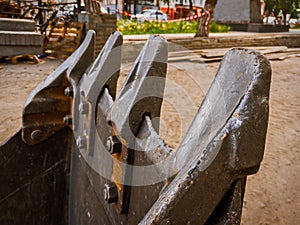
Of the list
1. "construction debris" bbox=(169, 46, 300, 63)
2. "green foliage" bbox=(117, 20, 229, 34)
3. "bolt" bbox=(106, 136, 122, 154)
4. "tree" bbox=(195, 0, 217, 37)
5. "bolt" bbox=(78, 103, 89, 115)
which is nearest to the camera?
"bolt" bbox=(106, 136, 122, 154)

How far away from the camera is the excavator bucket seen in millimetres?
632

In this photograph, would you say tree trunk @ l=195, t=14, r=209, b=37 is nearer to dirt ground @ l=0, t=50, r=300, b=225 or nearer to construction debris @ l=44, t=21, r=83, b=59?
dirt ground @ l=0, t=50, r=300, b=225

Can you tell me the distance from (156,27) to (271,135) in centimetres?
971

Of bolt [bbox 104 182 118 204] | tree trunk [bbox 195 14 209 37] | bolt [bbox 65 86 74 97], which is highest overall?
tree trunk [bbox 195 14 209 37]

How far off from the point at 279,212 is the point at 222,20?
47.7ft

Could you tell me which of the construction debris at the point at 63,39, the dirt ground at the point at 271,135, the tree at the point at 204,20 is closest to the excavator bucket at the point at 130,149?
the dirt ground at the point at 271,135

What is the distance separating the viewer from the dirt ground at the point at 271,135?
7.13 ft

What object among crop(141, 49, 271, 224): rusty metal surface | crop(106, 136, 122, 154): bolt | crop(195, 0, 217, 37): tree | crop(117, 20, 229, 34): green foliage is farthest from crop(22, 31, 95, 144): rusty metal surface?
crop(117, 20, 229, 34): green foliage

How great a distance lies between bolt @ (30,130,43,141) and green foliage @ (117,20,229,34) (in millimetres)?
10038

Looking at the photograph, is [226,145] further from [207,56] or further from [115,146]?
[207,56]

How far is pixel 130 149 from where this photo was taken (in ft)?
3.33

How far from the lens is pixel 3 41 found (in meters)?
7.52

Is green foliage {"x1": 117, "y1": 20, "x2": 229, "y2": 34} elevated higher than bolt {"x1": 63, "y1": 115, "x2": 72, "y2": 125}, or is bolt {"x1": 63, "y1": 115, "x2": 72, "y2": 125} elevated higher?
green foliage {"x1": 117, "y1": 20, "x2": 229, "y2": 34}

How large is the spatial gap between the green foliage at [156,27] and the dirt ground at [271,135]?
534 cm
